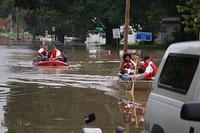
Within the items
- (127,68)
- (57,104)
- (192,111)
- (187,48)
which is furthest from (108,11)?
(192,111)

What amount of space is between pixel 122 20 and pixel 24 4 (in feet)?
36.9

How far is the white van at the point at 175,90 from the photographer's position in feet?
15.7

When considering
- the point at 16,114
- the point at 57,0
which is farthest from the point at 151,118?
the point at 57,0

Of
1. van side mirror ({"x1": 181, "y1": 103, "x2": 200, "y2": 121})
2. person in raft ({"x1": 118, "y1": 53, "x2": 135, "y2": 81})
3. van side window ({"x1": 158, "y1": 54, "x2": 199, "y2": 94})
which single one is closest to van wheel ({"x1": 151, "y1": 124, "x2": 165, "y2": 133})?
van side window ({"x1": 158, "y1": 54, "x2": 199, "y2": 94})

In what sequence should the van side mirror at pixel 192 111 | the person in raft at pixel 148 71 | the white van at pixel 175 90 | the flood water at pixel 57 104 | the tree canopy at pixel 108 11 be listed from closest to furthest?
the van side mirror at pixel 192 111, the white van at pixel 175 90, the flood water at pixel 57 104, the person in raft at pixel 148 71, the tree canopy at pixel 108 11

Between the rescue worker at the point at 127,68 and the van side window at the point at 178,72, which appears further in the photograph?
the rescue worker at the point at 127,68

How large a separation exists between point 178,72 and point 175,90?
25 centimetres

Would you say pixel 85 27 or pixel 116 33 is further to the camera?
pixel 85 27

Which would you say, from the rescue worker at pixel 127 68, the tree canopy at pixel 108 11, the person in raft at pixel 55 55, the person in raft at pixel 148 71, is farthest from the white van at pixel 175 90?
the tree canopy at pixel 108 11

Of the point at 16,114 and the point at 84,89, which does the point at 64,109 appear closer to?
the point at 16,114

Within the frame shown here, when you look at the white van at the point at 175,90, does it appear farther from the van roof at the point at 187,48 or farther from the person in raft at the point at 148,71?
the person in raft at the point at 148,71

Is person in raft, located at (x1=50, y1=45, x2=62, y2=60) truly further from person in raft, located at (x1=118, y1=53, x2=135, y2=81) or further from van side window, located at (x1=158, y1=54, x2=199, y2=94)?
van side window, located at (x1=158, y1=54, x2=199, y2=94)

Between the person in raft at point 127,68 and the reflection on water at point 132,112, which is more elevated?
the person in raft at point 127,68

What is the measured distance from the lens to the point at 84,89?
55.0 ft
